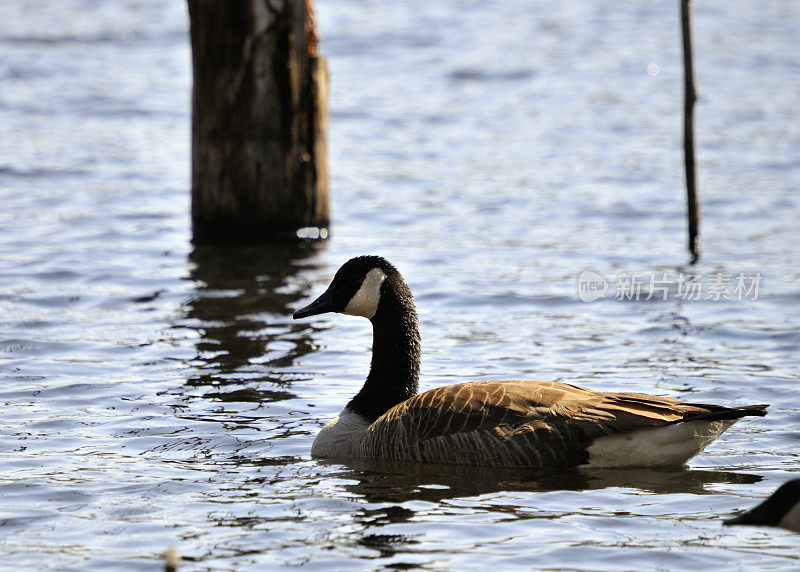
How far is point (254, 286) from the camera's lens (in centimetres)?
1169

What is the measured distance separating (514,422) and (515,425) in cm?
2

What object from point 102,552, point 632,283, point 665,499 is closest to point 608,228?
point 632,283

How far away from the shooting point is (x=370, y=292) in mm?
8000

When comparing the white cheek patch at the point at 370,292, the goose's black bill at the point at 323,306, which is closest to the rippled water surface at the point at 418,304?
the goose's black bill at the point at 323,306

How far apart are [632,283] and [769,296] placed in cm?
128

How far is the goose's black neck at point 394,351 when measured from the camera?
26.1 feet

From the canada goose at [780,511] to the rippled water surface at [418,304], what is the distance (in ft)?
0.54

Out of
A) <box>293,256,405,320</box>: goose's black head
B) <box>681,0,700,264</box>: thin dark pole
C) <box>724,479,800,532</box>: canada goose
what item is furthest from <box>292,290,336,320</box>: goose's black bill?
<box>681,0,700,264</box>: thin dark pole

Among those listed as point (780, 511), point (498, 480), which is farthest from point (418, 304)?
point (780, 511)

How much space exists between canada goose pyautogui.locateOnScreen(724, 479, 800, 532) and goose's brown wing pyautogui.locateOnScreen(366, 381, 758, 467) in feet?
3.35

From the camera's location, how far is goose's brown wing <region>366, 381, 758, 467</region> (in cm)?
702

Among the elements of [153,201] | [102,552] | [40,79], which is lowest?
[102,552]

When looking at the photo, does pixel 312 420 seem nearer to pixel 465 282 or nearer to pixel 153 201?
pixel 465 282

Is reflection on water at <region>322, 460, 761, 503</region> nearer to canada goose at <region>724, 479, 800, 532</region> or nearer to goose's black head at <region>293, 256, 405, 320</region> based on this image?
canada goose at <region>724, 479, 800, 532</region>
